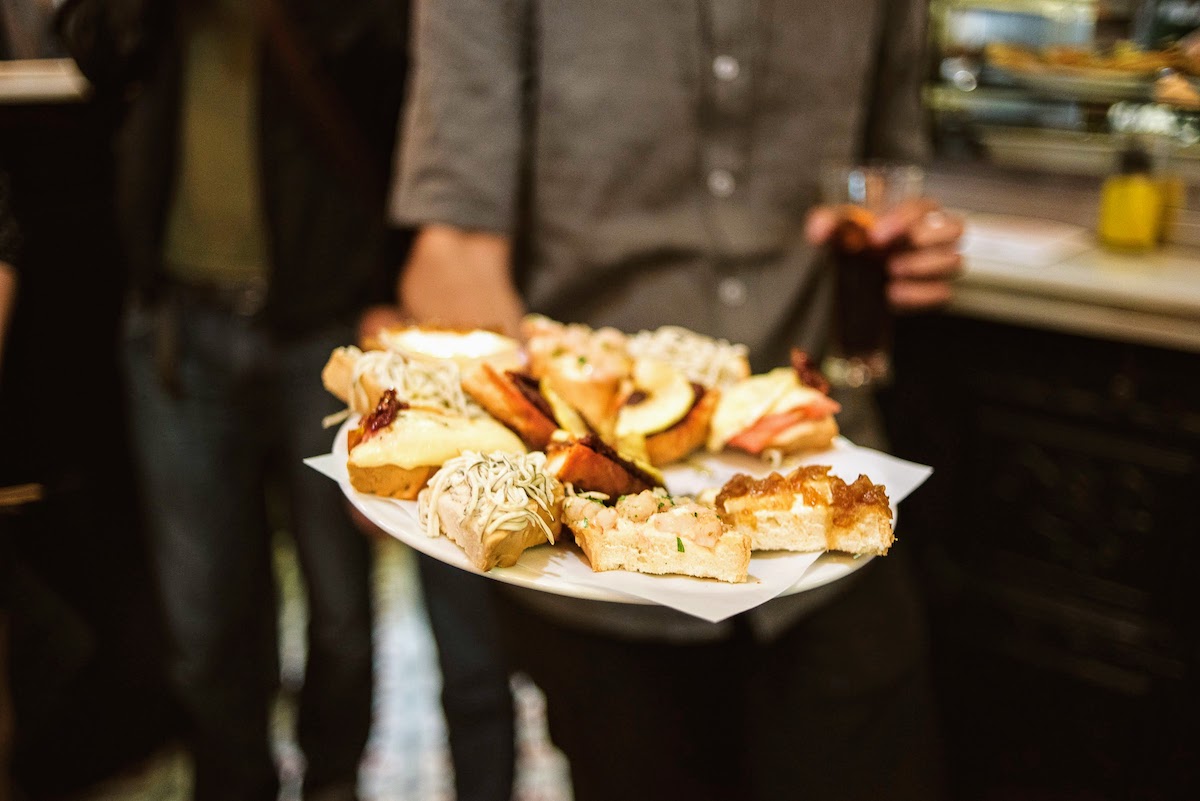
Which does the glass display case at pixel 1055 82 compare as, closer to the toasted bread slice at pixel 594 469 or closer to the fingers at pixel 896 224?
the fingers at pixel 896 224

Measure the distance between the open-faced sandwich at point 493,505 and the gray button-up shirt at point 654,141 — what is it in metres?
0.81

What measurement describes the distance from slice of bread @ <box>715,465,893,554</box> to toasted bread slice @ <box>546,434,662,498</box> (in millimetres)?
90

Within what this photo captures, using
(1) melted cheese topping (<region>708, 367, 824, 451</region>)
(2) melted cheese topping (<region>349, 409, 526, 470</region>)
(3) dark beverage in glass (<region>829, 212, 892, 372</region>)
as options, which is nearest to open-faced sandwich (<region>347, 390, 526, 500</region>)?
(2) melted cheese topping (<region>349, 409, 526, 470</region>)

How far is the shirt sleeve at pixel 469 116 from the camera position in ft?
5.32

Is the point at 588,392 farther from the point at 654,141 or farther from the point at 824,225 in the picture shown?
the point at 654,141

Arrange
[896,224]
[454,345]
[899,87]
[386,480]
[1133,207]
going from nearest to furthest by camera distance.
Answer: [386,480] < [454,345] < [896,224] < [899,87] < [1133,207]

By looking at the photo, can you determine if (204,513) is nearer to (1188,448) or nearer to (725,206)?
(725,206)

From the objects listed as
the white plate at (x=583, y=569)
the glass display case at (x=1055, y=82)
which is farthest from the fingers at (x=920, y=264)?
the glass display case at (x=1055, y=82)

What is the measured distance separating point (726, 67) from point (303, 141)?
0.92m

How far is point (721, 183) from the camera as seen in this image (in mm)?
1652

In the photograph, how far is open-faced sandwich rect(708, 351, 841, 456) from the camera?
102 centimetres

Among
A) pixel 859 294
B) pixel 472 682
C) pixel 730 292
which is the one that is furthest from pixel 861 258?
pixel 472 682

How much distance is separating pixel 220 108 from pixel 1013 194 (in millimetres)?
2090

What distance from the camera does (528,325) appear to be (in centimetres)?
128
